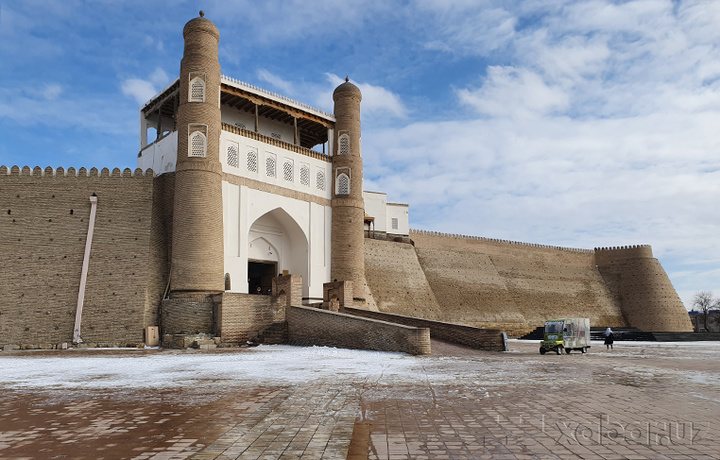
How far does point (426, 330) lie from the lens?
12.8 m

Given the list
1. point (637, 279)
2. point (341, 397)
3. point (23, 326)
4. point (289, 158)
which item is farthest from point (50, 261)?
point (637, 279)

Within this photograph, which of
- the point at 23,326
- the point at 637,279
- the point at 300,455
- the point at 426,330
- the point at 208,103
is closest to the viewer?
the point at 300,455

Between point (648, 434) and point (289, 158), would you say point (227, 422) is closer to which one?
point (648, 434)

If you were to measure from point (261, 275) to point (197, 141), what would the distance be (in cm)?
768

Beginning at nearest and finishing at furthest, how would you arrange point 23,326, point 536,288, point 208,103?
point 23,326 → point 208,103 → point 536,288

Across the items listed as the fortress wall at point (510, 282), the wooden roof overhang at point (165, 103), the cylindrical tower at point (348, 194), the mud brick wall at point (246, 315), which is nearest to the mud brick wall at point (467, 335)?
the mud brick wall at point (246, 315)

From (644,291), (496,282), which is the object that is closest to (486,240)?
(496,282)

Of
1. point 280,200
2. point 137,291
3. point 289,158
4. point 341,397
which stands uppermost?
point 289,158

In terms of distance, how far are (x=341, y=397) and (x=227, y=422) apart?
64.4 inches

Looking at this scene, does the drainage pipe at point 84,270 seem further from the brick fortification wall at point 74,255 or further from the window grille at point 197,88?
the window grille at point 197,88

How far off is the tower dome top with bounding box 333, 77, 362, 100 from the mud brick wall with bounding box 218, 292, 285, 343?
11332 mm

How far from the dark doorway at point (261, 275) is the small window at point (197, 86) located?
760cm

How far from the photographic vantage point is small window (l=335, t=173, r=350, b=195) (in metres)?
24.4

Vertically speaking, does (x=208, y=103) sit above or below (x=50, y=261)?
above
